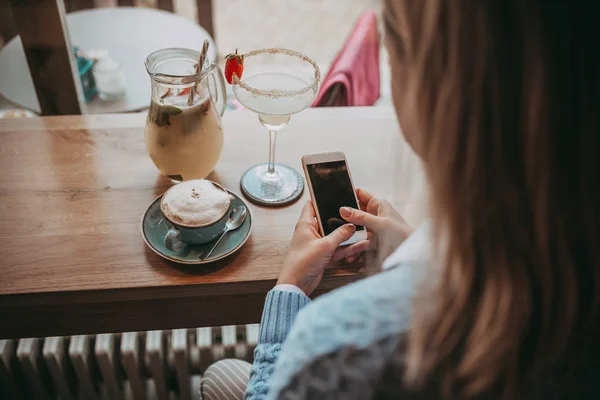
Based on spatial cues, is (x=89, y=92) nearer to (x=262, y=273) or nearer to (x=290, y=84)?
(x=290, y=84)

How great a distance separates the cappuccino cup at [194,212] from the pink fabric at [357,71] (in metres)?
0.50

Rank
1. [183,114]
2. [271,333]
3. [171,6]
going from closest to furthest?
[271,333], [183,114], [171,6]

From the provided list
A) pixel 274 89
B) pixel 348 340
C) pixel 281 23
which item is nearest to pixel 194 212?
pixel 274 89

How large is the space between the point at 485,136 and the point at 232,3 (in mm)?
3001

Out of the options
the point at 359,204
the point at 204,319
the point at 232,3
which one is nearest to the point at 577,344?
the point at 359,204

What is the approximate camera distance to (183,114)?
0.88 metres

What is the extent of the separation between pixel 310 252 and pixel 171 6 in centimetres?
196

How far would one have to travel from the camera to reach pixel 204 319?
2.94 feet

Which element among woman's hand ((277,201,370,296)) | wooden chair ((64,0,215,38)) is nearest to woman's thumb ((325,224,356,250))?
woman's hand ((277,201,370,296))

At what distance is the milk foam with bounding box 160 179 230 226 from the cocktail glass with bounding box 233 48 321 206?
0.12 meters

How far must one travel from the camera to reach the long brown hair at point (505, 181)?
1.45 ft

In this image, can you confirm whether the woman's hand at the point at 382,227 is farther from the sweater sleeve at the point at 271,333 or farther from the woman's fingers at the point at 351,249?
the sweater sleeve at the point at 271,333

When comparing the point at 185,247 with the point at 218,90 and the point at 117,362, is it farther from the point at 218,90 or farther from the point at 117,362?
the point at 117,362

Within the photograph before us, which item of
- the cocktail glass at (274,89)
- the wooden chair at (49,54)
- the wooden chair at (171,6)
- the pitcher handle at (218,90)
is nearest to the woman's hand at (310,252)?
the cocktail glass at (274,89)
